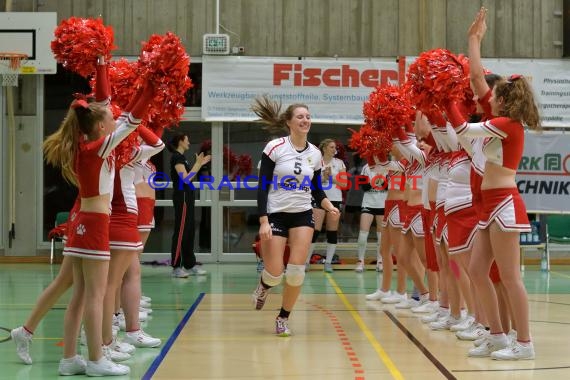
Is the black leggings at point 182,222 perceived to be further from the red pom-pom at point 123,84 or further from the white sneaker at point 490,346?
the white sneaker at point 490,346

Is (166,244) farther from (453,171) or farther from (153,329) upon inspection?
(453,171)

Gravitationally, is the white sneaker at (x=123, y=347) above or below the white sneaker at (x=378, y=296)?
above

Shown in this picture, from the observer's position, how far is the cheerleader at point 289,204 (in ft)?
22.1

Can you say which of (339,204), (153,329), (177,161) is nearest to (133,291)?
(153,329)

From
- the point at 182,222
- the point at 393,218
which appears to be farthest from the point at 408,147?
the point at 182,222

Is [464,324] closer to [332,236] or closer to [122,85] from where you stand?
[122,85]

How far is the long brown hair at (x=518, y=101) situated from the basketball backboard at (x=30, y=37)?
9463 millimetres

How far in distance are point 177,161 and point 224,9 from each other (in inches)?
159

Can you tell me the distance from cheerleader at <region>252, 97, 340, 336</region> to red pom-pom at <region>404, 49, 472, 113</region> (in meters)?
1.17

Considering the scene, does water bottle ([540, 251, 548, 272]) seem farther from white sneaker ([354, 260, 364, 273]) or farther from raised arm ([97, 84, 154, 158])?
raised arm ([97, 84, 154, 158])

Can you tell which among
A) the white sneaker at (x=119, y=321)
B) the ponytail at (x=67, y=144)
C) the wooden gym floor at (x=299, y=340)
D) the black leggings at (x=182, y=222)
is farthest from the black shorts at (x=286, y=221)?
the black leggings at (x=182, y=222)

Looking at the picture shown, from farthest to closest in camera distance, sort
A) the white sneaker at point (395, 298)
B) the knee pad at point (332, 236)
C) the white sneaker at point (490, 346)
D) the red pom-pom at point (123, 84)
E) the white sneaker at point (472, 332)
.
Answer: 1. the knee pad at point (332, 236)
2. the white sneaker at point (395, 298)
3. the red pom-pom at point (123, 84)
4. the white sneaker at point (472, 332)
5. the white sneaker at point (490, 346)

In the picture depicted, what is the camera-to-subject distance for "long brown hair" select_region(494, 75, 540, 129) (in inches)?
212

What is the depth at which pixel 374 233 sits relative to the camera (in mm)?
14227
